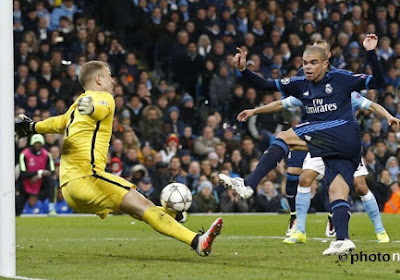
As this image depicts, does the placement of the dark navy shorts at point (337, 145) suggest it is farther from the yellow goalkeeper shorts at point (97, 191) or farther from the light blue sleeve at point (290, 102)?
the yellow goalkeeper shorts at point (97, 191)

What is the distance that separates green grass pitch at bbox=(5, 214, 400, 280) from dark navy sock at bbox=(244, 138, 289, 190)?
0.73 meters

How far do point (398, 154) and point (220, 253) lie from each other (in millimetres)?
12090

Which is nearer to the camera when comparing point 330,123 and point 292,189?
point 330,123

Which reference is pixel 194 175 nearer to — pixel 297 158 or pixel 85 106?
pixel 297 158

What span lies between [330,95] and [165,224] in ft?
→ 6.98

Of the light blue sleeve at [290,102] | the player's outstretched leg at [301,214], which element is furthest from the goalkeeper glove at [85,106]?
the player's outstretched leg at [301,214]

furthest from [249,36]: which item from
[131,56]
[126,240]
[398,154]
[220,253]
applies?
[220,253]

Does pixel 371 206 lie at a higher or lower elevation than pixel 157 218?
lower

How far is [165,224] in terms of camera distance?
27.4ft

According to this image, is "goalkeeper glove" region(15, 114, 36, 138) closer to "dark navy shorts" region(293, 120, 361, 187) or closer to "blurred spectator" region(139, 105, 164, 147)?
"dark navy shorts" region(293, 120, 361, 187)

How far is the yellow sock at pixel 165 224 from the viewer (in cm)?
830

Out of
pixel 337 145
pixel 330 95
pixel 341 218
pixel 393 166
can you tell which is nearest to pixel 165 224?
pixel 341 218

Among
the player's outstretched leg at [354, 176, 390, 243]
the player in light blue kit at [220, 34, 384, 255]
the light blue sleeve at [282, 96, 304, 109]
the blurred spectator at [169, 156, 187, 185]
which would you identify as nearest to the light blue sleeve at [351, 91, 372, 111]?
the light blue sleeve at [282, 96, 304, 109]
